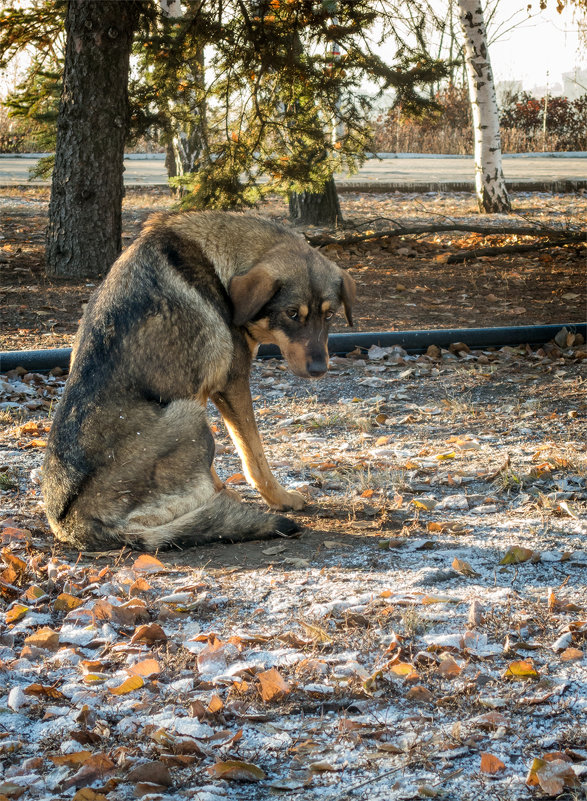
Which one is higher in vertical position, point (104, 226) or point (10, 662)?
point (104, 226)

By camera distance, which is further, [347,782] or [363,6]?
[363,6]

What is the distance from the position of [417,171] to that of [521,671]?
848 inches

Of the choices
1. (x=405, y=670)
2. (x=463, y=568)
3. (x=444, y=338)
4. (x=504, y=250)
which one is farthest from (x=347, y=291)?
(x=504, y=250)

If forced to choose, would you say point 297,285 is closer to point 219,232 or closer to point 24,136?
point 219,232

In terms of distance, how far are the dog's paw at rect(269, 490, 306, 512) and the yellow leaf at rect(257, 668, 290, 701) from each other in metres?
1.95

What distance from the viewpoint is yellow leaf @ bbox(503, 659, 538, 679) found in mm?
3158

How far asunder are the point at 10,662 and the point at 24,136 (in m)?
25.3

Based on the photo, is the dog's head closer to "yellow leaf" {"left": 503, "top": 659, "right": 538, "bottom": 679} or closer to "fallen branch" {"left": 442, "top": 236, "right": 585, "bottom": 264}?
"yellow leaf" {"left": 503, "top": 659, "right": 538, "bottom": 679}

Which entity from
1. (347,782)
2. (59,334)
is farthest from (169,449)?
(59,334)

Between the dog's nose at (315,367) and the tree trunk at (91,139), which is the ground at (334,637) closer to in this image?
the dog's nose at (315,367)

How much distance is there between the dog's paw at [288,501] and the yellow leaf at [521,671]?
6.87 feet

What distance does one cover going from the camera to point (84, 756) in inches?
109

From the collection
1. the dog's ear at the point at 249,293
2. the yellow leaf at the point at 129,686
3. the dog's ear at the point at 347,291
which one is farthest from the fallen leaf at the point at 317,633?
the dog's ear at the point at 347,291

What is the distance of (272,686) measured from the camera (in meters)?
3.10
